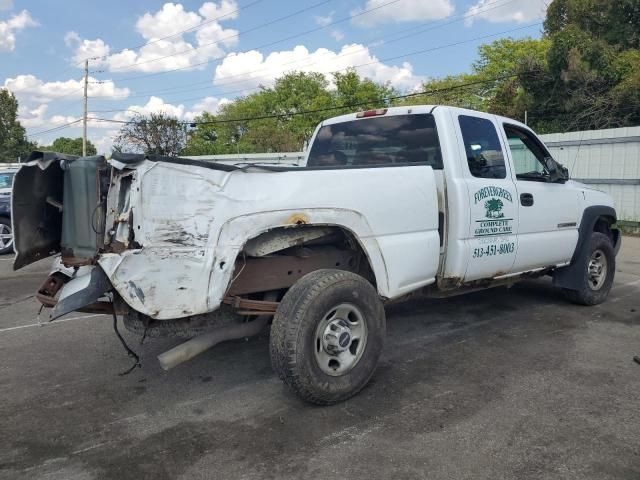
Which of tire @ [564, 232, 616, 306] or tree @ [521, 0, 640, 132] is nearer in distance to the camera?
tire @ [564, 232, 616, 306]

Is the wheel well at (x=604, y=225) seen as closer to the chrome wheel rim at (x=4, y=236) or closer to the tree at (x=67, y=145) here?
the chrome wheel rim at (x=4, y=236)

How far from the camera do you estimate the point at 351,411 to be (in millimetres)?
3609

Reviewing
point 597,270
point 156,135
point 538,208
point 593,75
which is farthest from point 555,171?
point 156,135

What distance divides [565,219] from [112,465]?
4853 millimetres

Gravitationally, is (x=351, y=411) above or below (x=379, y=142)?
below

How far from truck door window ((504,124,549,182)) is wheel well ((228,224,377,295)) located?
6.98 ft

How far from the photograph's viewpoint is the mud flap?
3.08 metres

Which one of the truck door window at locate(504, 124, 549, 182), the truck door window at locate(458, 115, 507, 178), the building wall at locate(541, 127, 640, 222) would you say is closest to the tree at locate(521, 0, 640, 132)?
the building wall at locate(541, 127, 640, 222)

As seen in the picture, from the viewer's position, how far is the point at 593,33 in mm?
27594

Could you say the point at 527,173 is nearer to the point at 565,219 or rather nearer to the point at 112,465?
the point at 565,219

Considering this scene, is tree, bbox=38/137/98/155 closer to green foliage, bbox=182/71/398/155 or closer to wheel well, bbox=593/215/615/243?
green foliage, bbox=182/71/398/155

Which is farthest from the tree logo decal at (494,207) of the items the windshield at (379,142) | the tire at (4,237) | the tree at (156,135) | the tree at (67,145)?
the tree at (67,145)

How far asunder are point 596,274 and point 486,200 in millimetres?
2533

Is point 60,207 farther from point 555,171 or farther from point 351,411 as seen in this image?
point 555,171
